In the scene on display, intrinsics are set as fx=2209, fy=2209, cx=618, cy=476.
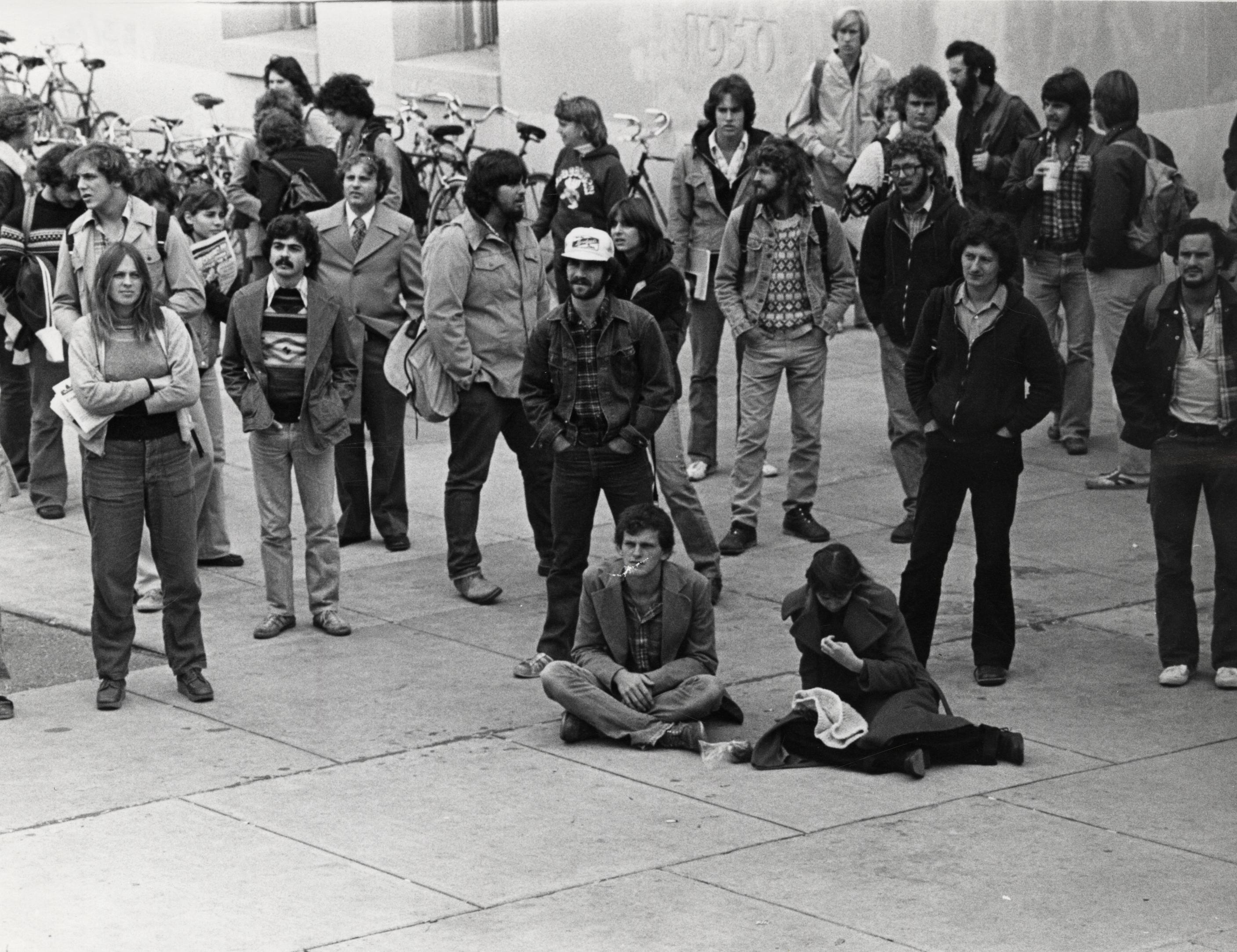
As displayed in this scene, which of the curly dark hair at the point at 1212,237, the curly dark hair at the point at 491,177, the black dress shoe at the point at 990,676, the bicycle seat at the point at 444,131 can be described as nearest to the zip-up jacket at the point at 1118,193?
the curly dark hair at the point at 1212,237

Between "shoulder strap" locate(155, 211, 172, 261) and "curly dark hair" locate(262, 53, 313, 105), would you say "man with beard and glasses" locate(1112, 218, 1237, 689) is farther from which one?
"curly dark hair" locate(262, 53, 313, 105)

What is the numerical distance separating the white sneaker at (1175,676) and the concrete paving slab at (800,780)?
92cm

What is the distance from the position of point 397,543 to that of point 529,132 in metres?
7.67

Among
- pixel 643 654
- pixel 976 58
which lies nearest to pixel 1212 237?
pixel 643 654

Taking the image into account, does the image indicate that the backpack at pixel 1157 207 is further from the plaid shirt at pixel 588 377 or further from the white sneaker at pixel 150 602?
the white sneaker at pixel 150 602

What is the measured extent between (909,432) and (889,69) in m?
4.42

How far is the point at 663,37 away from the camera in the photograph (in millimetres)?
18594

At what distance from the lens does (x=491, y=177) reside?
10.2m

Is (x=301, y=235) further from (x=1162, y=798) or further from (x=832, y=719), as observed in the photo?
(x=1162, y=798)

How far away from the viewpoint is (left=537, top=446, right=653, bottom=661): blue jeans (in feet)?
30.3

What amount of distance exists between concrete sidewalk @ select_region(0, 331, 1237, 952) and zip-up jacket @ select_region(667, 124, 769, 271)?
2.13 m

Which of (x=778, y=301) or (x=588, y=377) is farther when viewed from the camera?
(x=778, y=301)

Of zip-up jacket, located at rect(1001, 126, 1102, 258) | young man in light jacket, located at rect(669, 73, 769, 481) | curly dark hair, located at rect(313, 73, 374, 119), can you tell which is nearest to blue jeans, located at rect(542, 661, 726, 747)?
young man in light jacket, located at rect(669, 73, 769, 481)

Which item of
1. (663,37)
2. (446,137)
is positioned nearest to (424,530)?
(663,37)
